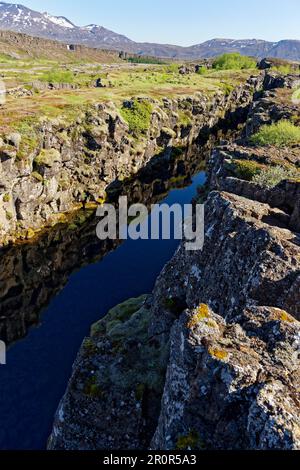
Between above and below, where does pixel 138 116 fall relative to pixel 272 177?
below

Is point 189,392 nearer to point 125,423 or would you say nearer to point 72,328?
point 125,423

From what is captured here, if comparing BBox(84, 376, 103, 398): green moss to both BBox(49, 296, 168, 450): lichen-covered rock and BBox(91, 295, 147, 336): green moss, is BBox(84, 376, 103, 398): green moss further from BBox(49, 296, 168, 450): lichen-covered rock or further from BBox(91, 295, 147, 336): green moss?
BBox(91, 295, 147, 336): green moss

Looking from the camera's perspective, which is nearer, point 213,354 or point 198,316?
point 213,354

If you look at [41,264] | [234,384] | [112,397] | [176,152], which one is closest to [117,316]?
[112,397]

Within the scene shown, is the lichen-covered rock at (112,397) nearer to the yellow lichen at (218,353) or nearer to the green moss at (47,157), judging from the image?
the yellow lichen at (218,353)

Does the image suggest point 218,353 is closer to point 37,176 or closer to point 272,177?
point 272,177

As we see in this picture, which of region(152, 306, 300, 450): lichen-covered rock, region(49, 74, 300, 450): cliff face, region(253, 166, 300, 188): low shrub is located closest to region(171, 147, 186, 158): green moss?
region(253, 166, 300, 188): low shrub
